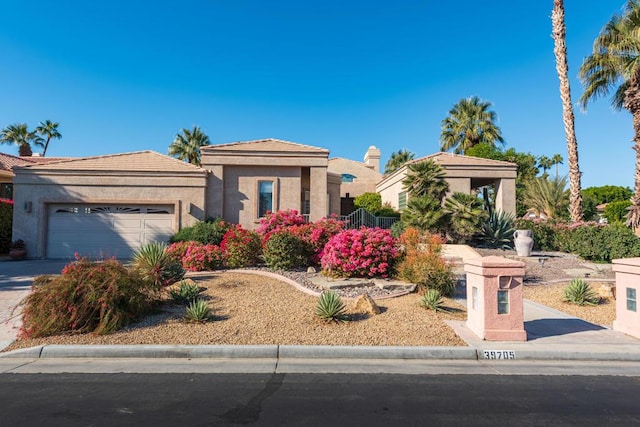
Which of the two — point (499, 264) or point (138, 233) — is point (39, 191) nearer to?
point (138, 233)

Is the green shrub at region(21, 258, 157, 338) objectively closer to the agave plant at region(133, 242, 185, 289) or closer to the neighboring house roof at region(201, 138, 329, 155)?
the agave plant at region(133, 242, 185, 289)

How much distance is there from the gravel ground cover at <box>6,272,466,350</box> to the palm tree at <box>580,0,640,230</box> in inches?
583

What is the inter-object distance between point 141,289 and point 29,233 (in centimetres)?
1232

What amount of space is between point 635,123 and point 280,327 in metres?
18.9

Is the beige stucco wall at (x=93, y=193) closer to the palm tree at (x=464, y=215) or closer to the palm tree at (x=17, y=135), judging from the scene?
the palm tree at (x=464, y=215)

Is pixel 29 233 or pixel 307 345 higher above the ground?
pixel 29 233

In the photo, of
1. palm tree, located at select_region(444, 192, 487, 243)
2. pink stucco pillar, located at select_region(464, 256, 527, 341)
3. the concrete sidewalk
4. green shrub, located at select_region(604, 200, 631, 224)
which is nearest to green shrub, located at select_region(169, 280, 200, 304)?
the concrete sidewalk

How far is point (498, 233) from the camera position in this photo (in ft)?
51.7

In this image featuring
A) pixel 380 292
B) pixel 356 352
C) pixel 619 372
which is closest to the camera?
pixel 619 372

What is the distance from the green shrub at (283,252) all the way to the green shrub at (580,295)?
719cm

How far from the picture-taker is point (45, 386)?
4.64 m

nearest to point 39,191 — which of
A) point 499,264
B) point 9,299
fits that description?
point 9,299

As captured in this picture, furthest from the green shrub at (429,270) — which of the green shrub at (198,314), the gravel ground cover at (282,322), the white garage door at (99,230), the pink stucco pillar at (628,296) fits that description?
the white garage door at (99,230)

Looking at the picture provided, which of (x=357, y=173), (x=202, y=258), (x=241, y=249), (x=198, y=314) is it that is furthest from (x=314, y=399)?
(x=357, y=173)
